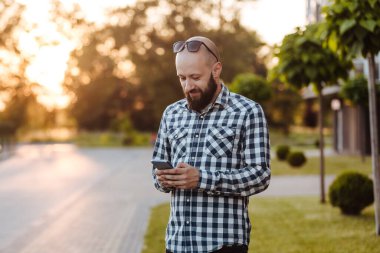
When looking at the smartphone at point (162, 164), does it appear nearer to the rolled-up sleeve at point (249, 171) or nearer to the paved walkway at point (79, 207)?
the rolled-up sleeve at point (249, 171)

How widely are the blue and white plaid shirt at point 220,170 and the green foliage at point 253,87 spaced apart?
16766mm

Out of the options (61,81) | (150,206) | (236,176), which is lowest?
(150,206)

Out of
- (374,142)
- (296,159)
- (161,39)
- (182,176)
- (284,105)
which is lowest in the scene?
(296,159)

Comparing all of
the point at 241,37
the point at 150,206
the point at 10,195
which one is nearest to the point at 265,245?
the point at 150,206

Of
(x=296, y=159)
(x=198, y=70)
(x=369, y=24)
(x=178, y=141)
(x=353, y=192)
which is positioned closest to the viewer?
(x=198, y=70)

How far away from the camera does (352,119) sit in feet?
101

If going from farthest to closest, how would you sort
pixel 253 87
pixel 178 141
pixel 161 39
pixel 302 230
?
pixel 161 39 < pixel 253 87 < pixel 302 230 < pixel 178 141

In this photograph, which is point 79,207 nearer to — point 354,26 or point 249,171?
point 354,26

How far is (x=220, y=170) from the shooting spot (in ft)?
8.80

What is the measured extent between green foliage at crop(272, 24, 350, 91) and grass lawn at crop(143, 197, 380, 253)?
95.9 inches

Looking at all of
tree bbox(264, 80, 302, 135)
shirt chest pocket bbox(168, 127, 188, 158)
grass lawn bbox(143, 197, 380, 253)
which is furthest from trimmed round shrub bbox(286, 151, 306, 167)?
tree bbox(264, 80, 302, 135)

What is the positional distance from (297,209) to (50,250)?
480 cm

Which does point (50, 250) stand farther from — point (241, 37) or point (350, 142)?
point (241, 37)

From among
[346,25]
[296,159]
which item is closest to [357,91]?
[296,159]
